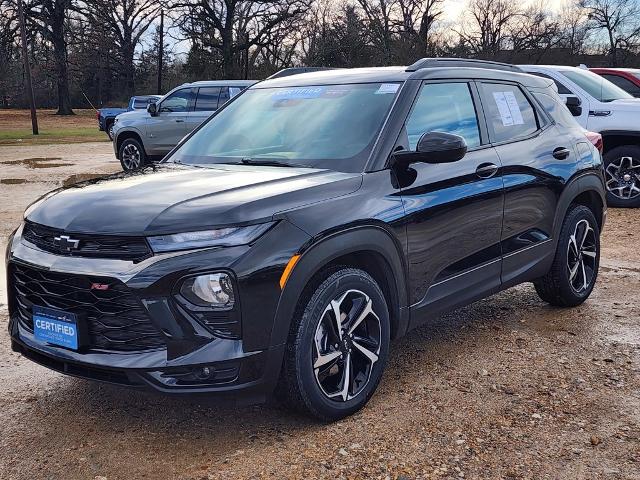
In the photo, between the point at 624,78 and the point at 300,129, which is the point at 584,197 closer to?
the point at 300,129

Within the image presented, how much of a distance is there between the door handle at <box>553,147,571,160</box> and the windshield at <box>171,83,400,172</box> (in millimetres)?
1540

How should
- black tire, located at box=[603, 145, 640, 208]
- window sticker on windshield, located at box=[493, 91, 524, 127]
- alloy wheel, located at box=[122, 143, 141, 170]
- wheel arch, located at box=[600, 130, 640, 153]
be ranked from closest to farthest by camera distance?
window sticker on windshield, located at box=[493, 91, 524, 127] < wheel arch, located at box=[600, 130, 640, 153] < black tire, located at box=[603, 145, 640, 208] < alloy wheel, located at box=[122, 143, 141, 170]

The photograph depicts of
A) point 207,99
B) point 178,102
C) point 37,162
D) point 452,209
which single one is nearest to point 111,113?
point 37,162

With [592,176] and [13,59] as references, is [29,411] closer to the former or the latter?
[592,176]

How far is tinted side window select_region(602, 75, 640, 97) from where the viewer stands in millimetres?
11477

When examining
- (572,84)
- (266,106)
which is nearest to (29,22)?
(572,84)

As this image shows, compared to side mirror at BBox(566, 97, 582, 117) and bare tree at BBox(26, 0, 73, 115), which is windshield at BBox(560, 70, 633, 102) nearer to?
side mirror at BBox(566, 97, 582, 117)

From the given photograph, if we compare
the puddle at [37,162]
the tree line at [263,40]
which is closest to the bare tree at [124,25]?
the tree line at [263,40]

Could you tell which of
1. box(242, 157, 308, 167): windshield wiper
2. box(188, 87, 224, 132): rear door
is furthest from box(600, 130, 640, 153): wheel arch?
box(188, 87, 224, 132): rear door

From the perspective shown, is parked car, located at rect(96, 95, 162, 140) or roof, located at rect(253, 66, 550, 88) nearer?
roof, located at rect(253, 66, 550, 88)

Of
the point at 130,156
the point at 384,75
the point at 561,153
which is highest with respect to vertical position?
the point at 384,75

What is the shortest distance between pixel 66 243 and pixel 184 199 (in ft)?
1.81

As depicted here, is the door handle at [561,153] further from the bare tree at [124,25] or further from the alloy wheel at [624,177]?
the bare tree at [124,25]

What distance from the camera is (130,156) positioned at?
1602cm
